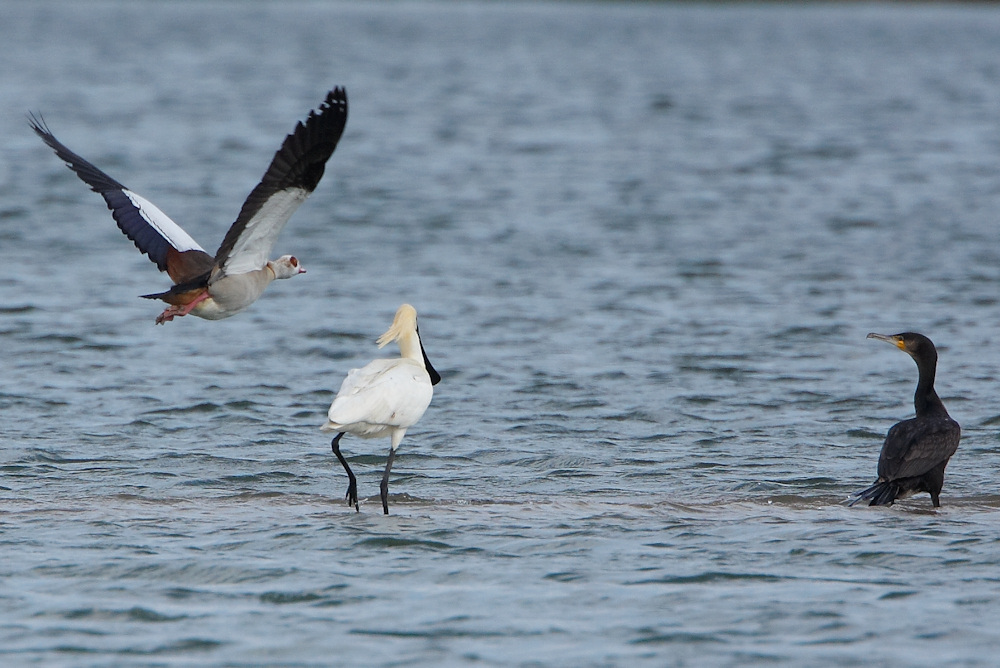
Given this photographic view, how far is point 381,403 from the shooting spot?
8.39 metres

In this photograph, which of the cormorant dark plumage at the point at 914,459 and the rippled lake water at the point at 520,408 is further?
the cormorant dark plumage at the point at 914,459

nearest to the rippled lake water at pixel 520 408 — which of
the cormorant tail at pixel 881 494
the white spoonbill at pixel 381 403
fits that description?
the cormorant tail at pixel 881 494

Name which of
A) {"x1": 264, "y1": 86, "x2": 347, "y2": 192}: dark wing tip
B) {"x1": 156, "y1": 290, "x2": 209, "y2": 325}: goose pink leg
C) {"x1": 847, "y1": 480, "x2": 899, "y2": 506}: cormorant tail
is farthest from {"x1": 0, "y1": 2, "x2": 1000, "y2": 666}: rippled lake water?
{"x1": 264, "y1": 86, "x2": 347, "y2": 192}: dark wing tip

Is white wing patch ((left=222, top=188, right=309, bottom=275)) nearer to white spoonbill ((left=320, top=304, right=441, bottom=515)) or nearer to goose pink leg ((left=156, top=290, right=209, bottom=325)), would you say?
goose pink leg ((left=156, top=290, right=209, bottom=325))

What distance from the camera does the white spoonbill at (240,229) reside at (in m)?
8.30

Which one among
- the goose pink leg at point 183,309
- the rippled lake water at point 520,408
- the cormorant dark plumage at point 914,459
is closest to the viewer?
the rippled lake water at point 520,408

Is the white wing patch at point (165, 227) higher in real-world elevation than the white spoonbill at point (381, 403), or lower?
higher

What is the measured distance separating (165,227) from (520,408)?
3.11 m

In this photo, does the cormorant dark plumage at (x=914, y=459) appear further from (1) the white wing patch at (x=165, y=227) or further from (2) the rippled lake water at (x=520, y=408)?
(1) the white wing patch at (x=165, y=227)

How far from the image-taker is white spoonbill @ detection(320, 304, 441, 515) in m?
8.27

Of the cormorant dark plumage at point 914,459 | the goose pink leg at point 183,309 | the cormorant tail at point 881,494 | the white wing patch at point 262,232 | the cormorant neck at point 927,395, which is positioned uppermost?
the white wing patch at point 262,232

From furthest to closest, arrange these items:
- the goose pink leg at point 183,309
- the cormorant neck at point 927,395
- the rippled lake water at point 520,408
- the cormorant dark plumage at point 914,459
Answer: the cormorant neck at point 927,395, the goose pink leg at point 183,309, the cormorant dark plumage at point 914,459, the rippled lake water at point 520,408

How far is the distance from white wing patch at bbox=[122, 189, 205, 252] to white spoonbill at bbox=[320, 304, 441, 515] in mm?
1813

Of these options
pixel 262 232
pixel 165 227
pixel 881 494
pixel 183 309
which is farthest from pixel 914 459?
pixel 165 227
